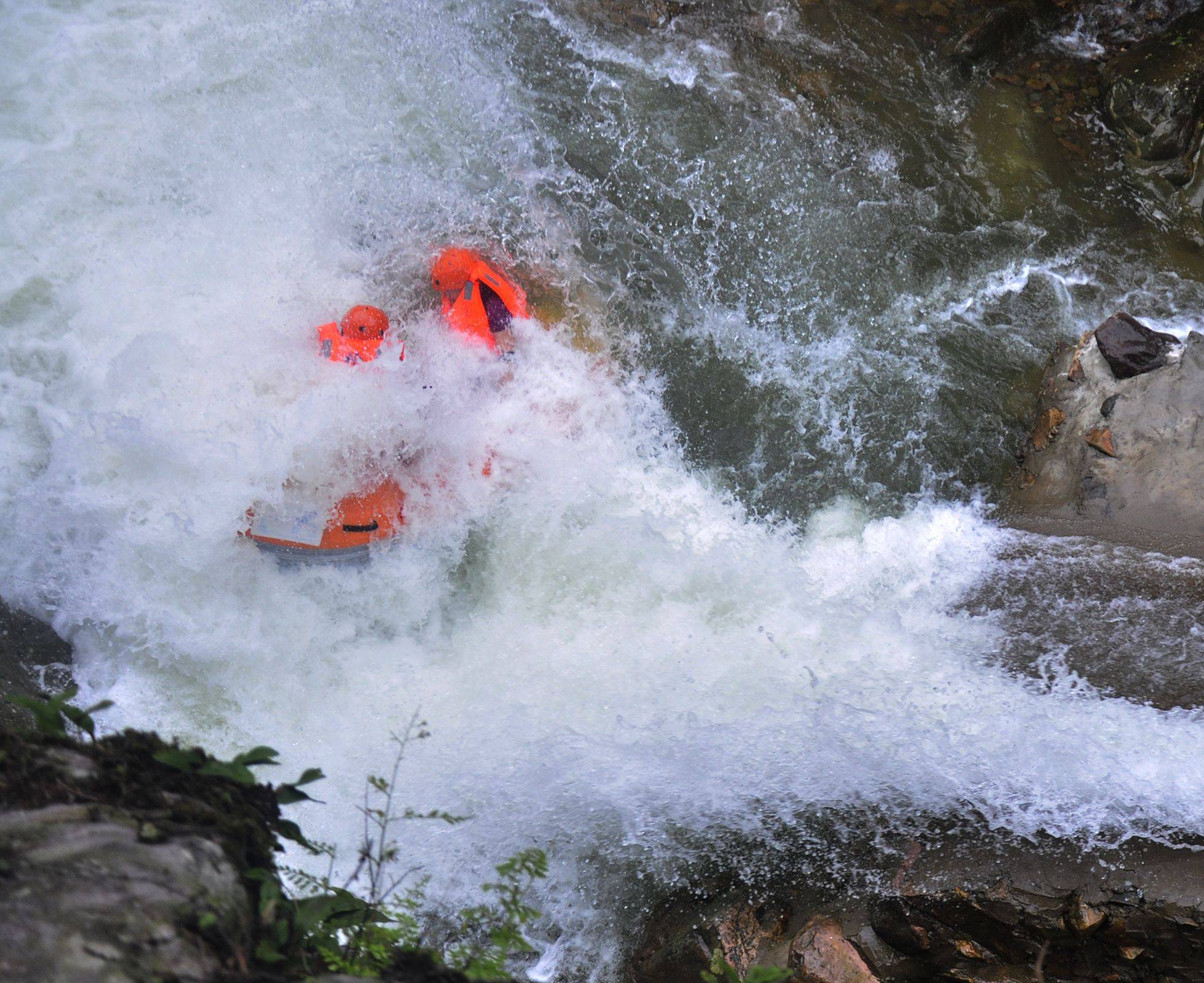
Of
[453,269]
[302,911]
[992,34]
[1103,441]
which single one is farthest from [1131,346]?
[302,911]

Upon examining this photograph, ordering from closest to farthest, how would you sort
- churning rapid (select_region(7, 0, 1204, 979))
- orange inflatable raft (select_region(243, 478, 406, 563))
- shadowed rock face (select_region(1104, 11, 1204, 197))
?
churning rapid (select_region(7, 0, 1204, 979)) → orange inflatable raft (select_region(243, 478, 406, 563)) → shadowed rock face (select_region(1104, 11, 1204, 197))

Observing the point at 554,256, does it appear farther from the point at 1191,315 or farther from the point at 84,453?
the point at 1191,315

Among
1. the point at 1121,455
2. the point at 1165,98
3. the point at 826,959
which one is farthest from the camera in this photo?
the point at 1165,98

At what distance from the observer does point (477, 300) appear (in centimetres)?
562

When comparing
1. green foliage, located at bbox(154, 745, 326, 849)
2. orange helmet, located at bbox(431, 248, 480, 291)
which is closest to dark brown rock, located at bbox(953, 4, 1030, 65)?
orange helmet, located at bbox(431, 248, 480, 291)

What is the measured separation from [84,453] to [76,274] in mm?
1432

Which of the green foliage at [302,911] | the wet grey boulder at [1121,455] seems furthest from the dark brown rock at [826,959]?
the wet grey boulder at [1121,455]

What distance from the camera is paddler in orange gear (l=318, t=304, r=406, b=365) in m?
5.47

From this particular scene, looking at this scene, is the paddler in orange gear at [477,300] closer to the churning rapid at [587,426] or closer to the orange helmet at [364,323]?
the churning rapid at [587,426]

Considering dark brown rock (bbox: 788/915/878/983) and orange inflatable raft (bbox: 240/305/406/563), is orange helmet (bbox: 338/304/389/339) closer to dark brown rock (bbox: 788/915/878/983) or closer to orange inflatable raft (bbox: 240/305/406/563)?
orange inflatable raft (bbox: 240/305/406/563)

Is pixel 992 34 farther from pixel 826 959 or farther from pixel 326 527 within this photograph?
pixel 826 959

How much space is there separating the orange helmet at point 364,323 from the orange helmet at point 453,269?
55cm

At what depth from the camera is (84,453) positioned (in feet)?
18.2

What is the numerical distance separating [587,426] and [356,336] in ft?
5.55
